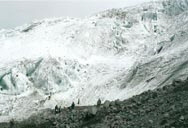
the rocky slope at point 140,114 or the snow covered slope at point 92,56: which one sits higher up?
the snow covered slope at point 92,56

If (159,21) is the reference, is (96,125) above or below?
below

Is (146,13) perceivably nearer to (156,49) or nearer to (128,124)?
(156,49)

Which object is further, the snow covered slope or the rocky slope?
the snow covered slope

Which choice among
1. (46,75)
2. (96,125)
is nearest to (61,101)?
(46,75)

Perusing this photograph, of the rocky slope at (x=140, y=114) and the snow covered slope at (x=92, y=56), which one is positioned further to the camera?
the snow covered slope at (x=92, y=56)
